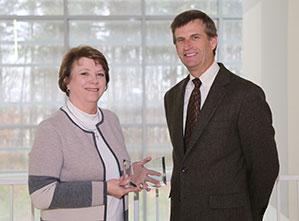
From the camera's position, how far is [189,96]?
211cm

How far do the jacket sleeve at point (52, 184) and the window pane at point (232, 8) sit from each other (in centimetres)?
597

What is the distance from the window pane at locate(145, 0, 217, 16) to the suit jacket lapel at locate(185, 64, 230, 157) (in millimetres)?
5375

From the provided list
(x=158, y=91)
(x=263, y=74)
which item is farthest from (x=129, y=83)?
(x=263, y=74)

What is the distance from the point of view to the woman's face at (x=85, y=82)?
178cm

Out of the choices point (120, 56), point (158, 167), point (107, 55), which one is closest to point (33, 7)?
point (107, 55)

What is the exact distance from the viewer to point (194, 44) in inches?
79.4

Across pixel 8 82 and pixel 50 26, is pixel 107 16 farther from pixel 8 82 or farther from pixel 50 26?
pixel 8 82

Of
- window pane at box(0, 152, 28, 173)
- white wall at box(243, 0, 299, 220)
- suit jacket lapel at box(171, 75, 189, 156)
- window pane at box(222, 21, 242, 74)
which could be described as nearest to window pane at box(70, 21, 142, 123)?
window pane at box(222, 21, 242, 74)

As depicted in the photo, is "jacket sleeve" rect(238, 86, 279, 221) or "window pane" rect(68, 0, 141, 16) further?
"window pane" rect(68, 0, 141, 16)

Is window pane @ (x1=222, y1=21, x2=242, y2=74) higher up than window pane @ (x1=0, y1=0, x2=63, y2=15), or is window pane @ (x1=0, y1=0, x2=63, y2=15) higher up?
window pane @ (x1=0, y1=0, x2=63, y2=15)

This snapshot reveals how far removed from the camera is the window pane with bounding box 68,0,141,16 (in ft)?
23.4

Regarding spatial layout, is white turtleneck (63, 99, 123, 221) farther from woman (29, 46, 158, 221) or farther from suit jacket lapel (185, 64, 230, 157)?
suit jacket lapel (185, 64, 230, 157)

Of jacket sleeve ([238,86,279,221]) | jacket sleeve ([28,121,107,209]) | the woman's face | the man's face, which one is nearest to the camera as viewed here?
jacket sleeve ([28,121,107,209])

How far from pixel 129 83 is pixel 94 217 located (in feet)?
18.7
